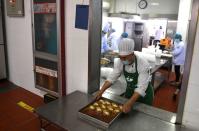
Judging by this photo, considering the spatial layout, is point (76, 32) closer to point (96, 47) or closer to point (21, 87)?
point (96, 47)

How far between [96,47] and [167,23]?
390 centimetres

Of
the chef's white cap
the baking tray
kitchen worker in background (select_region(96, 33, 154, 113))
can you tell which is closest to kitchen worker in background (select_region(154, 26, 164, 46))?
kitchen worker in background (select_region(96, 33, 154, 113))

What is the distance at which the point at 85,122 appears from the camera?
1273 mm

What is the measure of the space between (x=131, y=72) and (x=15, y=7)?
1.89 m

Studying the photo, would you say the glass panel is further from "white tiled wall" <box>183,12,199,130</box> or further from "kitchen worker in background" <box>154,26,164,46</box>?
"kitchen worker in background" <box>154,26,164,46</box>

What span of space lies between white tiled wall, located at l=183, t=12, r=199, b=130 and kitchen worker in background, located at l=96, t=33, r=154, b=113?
34cm

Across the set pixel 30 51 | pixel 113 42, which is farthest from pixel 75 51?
pixel 113 42

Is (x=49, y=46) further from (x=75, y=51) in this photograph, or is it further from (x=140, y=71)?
(x=140, y=71)

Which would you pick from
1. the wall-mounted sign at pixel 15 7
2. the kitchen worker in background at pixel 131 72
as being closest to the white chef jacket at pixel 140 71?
the kitchen worker in background at pixel 131 72

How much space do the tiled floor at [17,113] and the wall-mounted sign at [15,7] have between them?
1174 mm

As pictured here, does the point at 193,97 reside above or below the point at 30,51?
below

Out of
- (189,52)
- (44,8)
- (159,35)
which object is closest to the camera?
(189,52)

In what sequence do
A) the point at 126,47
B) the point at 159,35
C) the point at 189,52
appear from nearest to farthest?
the point at 189,52 < the point at 126,47 < the point at 159,35

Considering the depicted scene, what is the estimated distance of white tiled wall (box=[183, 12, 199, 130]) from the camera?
1.17 metres
